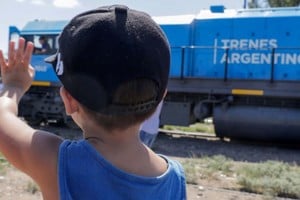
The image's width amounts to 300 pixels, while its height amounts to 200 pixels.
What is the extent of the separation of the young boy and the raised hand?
0.41 ft

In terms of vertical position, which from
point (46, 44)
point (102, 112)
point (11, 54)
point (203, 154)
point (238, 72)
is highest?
point (11, 54)

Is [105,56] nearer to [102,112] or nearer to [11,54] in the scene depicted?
[102,112]

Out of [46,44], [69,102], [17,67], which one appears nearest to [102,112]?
[69,102]

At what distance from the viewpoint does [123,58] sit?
1342 millimetres

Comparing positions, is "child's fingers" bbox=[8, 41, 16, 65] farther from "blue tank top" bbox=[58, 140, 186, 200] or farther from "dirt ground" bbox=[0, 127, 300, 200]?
"dirt ground" bbox=[0, 127, 300, 200]

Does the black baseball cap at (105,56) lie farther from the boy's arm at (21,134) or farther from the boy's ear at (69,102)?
the boy's arm at (21,134)

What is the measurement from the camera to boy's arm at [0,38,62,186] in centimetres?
135

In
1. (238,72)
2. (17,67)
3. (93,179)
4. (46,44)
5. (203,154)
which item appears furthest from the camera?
(46,44)

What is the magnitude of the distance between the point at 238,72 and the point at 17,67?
40.3ft

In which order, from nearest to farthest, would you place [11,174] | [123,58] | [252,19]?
1. [123,58]
2. [11,174]
3. [252,19]

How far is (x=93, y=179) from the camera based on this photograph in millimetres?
1330

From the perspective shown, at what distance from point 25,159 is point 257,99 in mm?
12390

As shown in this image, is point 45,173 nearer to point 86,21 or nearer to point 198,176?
point 86,21

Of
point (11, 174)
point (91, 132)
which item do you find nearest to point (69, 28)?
point (91, 132)
